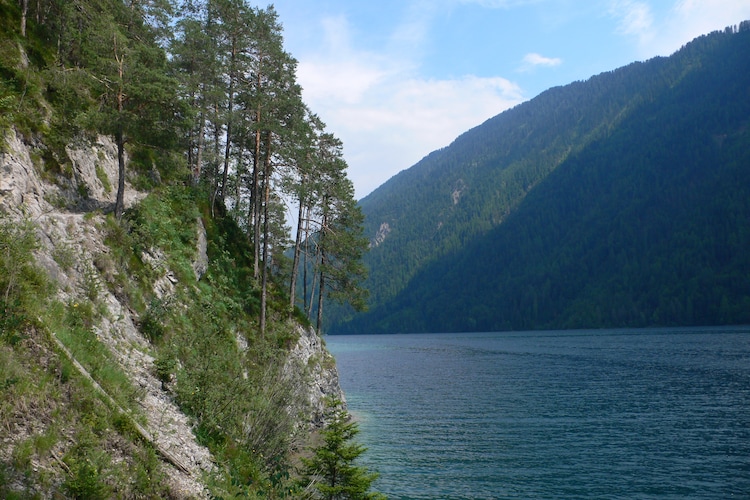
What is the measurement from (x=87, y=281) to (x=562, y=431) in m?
30.2

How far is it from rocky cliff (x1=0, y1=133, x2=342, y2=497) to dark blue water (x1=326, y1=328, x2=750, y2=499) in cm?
1141

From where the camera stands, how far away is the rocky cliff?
383 inches

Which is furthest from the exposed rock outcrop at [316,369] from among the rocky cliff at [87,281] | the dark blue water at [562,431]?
the rocky cliff at [87,281]

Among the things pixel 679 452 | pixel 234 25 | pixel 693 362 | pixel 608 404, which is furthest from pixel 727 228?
pixel 234 25

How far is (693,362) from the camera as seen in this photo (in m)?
60.8

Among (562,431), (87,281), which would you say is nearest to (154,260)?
(87,281)

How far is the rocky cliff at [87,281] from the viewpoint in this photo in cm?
973

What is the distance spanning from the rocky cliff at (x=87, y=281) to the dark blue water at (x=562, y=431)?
37.4ft

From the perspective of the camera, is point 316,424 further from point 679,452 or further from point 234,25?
point 234,25

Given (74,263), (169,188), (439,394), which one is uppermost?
(169,188)

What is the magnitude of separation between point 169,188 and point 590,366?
60.2 metres

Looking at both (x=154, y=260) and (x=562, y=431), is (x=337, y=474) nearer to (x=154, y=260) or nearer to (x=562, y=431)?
(x=154, y=260)

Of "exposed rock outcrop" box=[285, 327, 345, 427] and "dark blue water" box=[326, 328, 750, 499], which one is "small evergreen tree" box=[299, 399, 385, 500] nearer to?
"dark blue water" box=[326, 328, 750, 499]

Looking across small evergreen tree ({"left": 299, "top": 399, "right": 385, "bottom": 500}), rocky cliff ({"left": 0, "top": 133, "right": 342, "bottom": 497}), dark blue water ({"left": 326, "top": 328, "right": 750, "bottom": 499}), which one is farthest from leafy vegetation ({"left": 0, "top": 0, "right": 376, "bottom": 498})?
dark blue water ({"left": 326, "top": 328, "right": 750, "bottom": 499})
